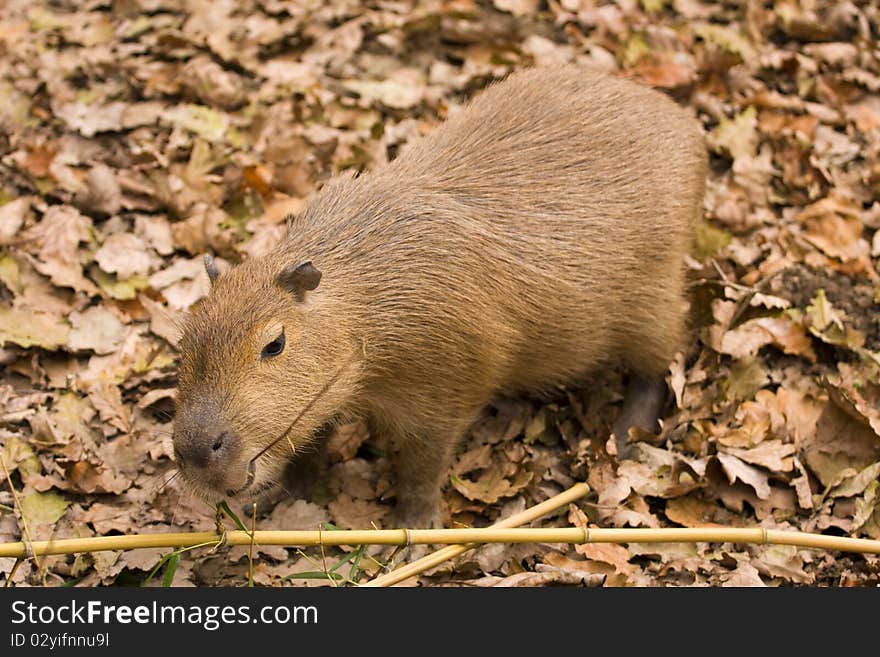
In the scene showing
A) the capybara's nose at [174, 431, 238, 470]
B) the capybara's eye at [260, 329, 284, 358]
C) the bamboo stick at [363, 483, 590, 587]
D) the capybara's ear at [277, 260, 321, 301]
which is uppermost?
the capybara's ear at [277, 260, 321, 301]

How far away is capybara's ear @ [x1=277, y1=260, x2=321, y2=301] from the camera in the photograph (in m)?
3.23

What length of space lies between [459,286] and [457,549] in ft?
3.27

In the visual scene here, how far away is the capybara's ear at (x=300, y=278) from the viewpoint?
3230 mm

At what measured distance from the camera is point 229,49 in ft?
20.3

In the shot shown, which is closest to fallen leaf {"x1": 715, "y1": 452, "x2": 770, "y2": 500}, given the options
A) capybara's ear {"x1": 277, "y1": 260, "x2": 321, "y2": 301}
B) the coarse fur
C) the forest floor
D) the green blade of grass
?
the forest floor

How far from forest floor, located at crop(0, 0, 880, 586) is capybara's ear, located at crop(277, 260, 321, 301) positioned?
1.13 m

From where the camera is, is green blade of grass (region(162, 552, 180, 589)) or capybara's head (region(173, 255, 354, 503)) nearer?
capybara's head (region(173, 255, 354, 503))

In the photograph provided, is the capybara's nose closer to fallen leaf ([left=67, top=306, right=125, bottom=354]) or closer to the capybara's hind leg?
fallen leaf ([left=67, top=306, right=125, bottom=354])

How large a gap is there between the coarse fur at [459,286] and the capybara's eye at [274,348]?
3 centimetres

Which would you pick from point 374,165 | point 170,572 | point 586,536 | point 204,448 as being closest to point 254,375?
point 204,448

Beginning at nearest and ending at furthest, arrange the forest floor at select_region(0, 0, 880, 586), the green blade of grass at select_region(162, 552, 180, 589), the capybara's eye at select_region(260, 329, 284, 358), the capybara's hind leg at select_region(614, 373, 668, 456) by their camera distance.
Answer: the capybara's eye at select_region(260, 329, 284, 358) < the green blade of grass at select_region(162, 552, 180, 589) < the forest floor at select_region(0, 0, 880, 586) < the capybara's hind leg at select_region(614, 373, 668, 456)

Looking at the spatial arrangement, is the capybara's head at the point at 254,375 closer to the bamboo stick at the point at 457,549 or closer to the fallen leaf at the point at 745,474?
the bamboo stick at the point at 457,549

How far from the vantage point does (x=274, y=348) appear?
10.6 ft

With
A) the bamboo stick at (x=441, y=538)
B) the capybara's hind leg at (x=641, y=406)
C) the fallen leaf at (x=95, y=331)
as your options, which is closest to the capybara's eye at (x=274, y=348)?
the bamboo stick at (x=441, y=538)
